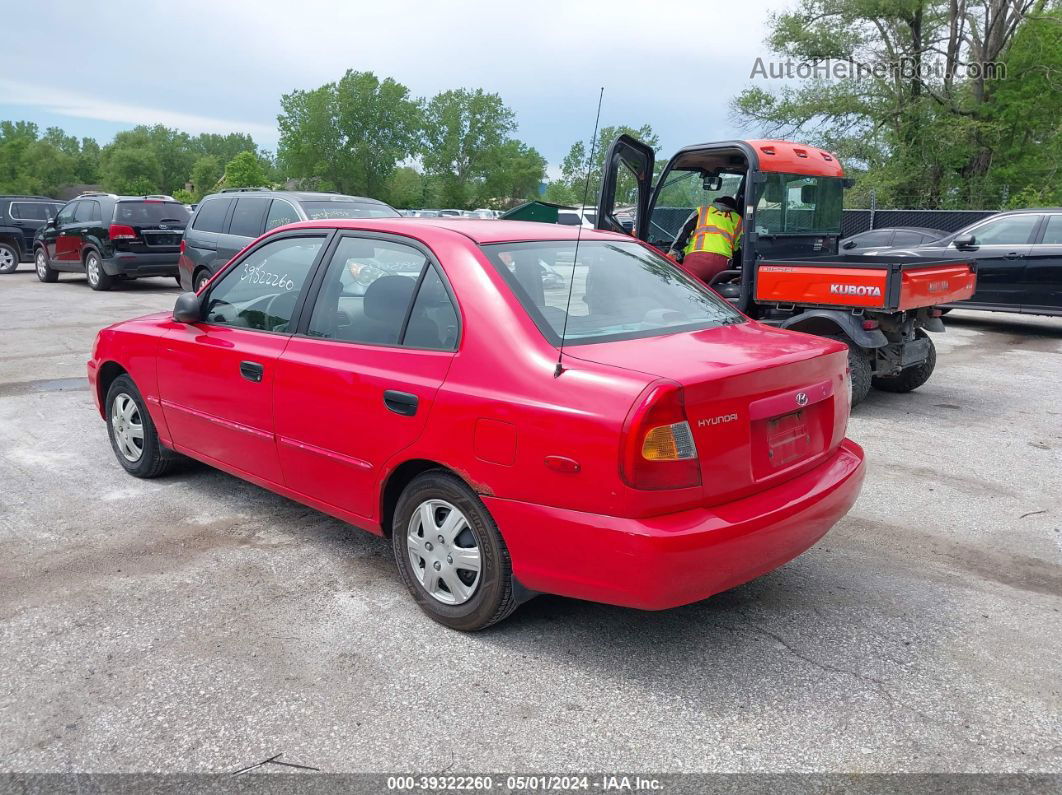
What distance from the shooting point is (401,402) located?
3.43 meters

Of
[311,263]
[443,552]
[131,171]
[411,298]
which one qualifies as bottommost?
[443,552]

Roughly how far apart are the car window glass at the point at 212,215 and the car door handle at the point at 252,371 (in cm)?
831

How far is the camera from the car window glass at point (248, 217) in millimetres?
11164

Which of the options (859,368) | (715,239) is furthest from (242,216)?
(859,368)

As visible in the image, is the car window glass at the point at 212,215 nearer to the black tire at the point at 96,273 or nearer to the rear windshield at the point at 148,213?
the rear windshield at the point at 148,213

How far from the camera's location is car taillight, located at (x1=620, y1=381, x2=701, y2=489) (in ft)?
9.28

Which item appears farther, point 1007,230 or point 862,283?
point 1007,230

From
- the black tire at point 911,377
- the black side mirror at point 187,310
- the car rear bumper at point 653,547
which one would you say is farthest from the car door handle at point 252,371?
the black tire at point 911,377

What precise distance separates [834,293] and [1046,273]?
256 inches

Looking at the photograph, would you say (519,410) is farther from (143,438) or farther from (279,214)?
(279,214)

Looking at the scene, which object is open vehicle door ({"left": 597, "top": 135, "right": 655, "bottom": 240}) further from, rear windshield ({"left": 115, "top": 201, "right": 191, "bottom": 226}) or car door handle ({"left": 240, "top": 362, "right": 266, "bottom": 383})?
rear windshield ({"left": 115, "top": 201, "right": 191, "bottom": 226})

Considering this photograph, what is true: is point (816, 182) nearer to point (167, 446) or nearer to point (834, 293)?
point (834, 293)

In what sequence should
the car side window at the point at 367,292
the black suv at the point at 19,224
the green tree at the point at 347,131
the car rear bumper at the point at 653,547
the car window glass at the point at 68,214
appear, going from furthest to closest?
the green tree at the point at 347,131
the black suv at the point at 19,224
the car window glass at the point at 68,214
the car side window at the point at 367,292
the car rear bumper at the point at 653,547

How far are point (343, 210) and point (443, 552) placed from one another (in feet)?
27.6
